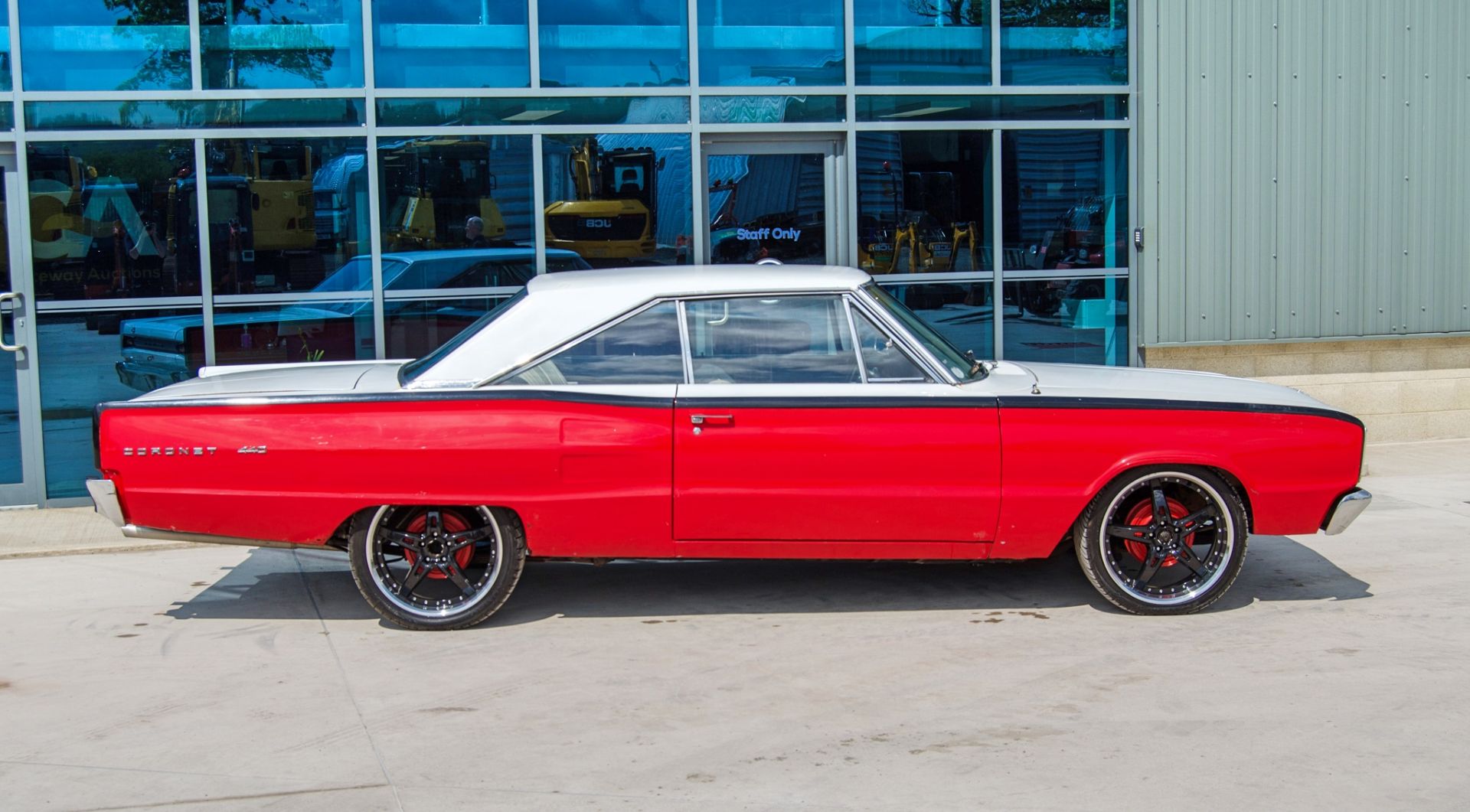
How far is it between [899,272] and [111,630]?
5.88 meters

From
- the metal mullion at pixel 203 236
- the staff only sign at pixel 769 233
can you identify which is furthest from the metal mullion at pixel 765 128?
the metal mullion at pixel 203 236

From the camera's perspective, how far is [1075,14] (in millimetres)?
10680

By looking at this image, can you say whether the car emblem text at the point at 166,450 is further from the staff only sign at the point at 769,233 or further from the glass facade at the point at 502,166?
the staff only sign at the point at 769,233

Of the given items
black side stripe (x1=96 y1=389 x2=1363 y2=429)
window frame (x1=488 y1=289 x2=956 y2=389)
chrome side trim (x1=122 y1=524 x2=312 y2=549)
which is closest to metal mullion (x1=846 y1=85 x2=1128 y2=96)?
window frame (x1=488 y1=289 x2=956 y2=389)

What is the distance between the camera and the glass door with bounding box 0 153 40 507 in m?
9.20

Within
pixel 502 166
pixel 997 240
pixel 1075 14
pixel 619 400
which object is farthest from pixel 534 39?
pixel 619 400

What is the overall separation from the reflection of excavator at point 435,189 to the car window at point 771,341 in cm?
379

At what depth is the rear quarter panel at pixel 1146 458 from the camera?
628 centimetres

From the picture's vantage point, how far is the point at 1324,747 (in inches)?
189

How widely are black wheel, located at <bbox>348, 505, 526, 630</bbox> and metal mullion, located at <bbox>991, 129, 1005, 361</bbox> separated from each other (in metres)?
5.27

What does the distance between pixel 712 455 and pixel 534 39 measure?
15.3ft

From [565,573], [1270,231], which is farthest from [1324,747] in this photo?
[1270,231]

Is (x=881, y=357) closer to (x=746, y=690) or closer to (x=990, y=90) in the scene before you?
(x=746, y=690)

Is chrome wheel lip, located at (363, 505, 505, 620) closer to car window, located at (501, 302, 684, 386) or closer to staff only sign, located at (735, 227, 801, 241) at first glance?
car window, located at (501, 302, 684, 386)
